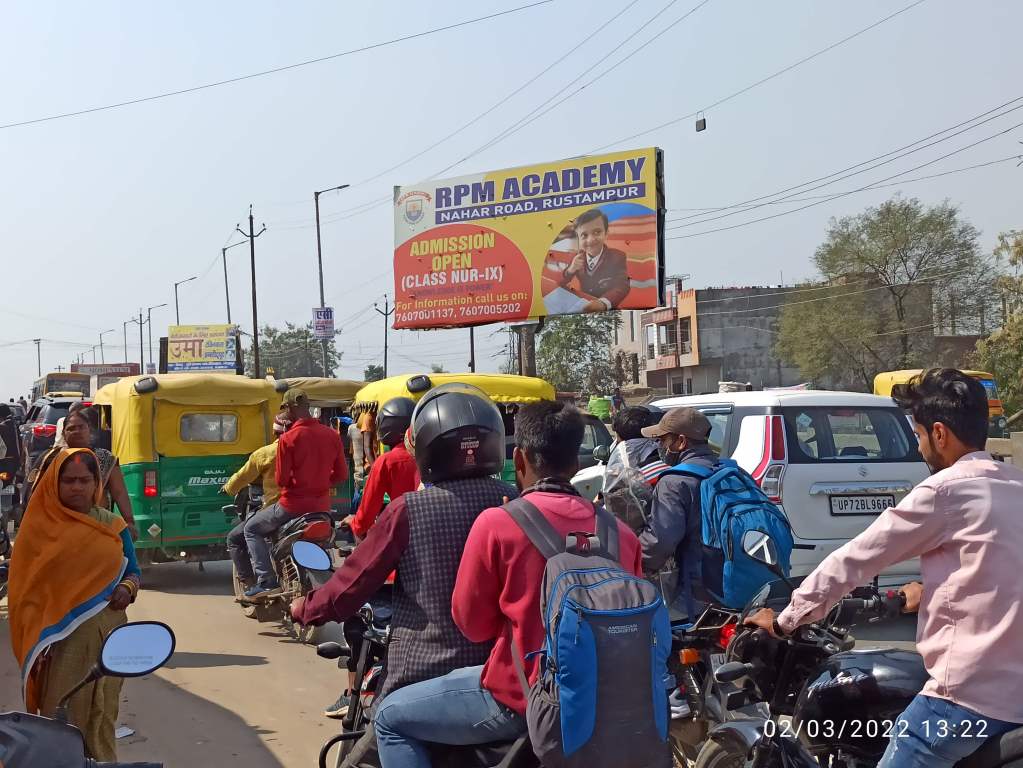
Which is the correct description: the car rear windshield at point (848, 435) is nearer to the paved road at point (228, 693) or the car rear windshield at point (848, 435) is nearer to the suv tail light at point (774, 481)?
the suv tail light at point (774, 481)

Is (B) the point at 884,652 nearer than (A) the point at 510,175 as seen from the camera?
Yes

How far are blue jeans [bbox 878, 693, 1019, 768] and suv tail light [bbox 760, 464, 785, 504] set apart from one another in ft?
16.8

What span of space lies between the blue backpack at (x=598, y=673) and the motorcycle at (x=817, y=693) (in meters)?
0.81

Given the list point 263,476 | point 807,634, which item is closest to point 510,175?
point 263,476

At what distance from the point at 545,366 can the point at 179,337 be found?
23494mm

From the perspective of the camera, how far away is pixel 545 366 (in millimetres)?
53469

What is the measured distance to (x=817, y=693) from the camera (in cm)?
339

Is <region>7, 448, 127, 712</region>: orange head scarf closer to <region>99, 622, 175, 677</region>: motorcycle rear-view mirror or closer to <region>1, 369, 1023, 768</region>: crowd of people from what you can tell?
<region>1, 369, 1023, 768</region>: crowd of people

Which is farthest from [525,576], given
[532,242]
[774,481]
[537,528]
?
[532,242]

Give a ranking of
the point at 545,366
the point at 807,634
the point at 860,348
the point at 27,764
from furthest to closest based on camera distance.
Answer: the point at 545,366
the point at 860,348
the point at 807,634
the point at 27,764

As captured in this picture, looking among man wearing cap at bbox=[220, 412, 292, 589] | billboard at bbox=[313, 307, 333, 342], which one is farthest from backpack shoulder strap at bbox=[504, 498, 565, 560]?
billboard at bbox=[313, 307, 333, 342]

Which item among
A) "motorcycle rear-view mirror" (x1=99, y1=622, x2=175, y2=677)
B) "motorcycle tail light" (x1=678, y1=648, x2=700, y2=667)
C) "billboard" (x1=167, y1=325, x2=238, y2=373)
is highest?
"billboard" (x1=167, y1=325, x2=238, y2=373)

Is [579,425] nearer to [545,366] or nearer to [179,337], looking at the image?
[545,366]

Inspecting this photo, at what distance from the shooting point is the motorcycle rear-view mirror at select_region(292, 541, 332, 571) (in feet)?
12.3
